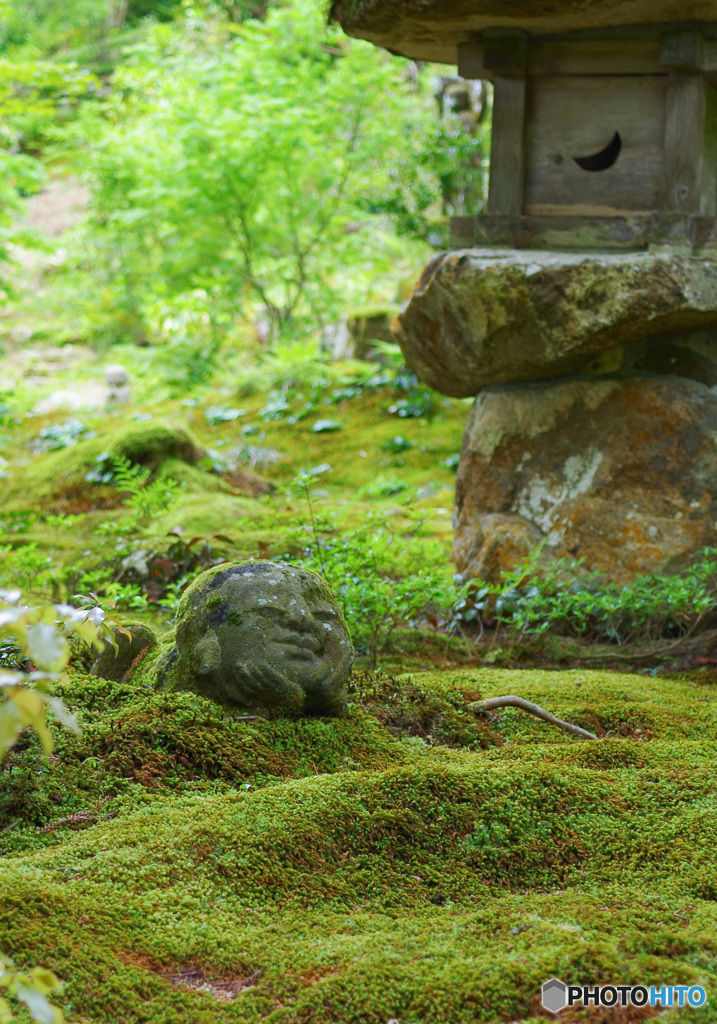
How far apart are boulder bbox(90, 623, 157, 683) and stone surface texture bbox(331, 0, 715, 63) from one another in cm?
349

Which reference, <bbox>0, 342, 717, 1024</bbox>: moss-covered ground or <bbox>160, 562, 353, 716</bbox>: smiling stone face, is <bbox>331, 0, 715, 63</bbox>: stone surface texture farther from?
<bbox>0, 342, 717, 1024</bbox>: moss-covered ground

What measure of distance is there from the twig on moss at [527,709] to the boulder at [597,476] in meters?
1.63

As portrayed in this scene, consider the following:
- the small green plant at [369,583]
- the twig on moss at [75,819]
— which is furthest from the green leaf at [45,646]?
the small green plant at [369,583]

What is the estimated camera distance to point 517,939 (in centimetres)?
198

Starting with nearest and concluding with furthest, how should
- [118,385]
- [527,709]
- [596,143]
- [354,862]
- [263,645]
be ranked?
[354,862] → [263,645] → [527,709] → [596,143] → [118,385]

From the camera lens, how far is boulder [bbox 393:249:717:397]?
468 centimetres

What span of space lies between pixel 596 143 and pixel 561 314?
47.6 inches

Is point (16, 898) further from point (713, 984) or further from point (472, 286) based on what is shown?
point (472, 286)

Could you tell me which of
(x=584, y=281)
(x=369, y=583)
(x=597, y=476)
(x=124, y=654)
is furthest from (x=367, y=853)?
(x=584, y=281)

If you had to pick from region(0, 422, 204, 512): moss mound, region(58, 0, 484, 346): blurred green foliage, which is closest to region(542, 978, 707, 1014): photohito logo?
region(0, 422, 204, 512): moss mound

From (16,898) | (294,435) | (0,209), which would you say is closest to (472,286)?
(16,898)

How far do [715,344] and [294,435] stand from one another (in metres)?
5.16

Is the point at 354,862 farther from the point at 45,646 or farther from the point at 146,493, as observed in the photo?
the point at 146,493

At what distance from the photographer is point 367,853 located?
2414mm
